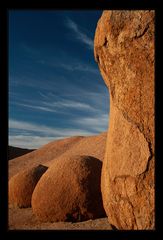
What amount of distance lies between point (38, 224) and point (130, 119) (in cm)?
375

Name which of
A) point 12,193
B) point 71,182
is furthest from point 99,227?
point 12,193

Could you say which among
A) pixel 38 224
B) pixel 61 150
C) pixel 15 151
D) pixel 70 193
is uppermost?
pixel 15 151

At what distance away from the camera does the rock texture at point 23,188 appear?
30.7 feet

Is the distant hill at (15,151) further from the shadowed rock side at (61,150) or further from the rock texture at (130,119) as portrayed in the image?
the rock texture at (130,119)

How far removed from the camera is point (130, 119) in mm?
4637

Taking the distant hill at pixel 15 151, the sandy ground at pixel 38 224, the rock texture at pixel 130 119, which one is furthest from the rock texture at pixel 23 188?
the distant hill at pixel 15 151

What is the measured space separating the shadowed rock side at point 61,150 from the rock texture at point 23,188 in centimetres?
823

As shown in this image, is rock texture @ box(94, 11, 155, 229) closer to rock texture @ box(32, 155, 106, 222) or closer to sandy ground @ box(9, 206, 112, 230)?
sandy ground @ box(9, 206, 112, 230)

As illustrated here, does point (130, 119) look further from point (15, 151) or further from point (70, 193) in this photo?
point (15, 151)

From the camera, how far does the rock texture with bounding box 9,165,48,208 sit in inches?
368

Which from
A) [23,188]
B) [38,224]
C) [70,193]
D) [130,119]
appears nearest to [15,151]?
[23,188]

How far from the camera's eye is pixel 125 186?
457 centimetres

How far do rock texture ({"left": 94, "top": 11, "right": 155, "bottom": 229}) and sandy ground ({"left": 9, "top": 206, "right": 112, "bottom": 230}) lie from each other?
4.83ft
